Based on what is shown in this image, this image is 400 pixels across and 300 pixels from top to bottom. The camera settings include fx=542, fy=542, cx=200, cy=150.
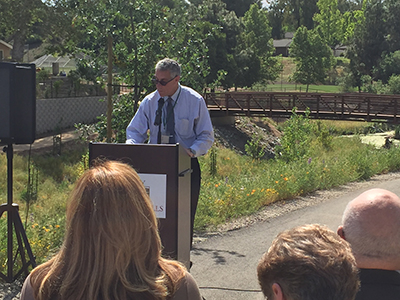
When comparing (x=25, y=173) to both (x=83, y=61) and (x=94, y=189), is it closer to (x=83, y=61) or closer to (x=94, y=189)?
(x=83, y=61)

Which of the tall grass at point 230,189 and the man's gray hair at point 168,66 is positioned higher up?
the man's gray hair at point 168,66

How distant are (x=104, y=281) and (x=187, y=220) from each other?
2.20 metres

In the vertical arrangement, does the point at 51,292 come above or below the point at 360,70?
below

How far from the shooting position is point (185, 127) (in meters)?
4.52

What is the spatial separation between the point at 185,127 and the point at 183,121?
5 cm

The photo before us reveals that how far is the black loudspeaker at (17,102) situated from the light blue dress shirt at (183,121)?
91 cm

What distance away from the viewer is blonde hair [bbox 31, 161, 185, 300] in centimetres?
194

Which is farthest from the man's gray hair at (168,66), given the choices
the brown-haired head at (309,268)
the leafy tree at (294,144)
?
the leafy tree at (294,144)

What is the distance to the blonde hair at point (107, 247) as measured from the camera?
194 centimetres

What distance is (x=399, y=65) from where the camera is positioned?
54875mm

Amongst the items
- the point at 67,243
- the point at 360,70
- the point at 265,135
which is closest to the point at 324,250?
the point at 67,243

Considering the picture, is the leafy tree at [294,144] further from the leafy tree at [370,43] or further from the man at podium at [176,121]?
the leafy tree at [370,43]

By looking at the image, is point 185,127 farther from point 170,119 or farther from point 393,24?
point 393,24

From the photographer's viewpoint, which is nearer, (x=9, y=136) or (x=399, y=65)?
(x=9, y=136)
